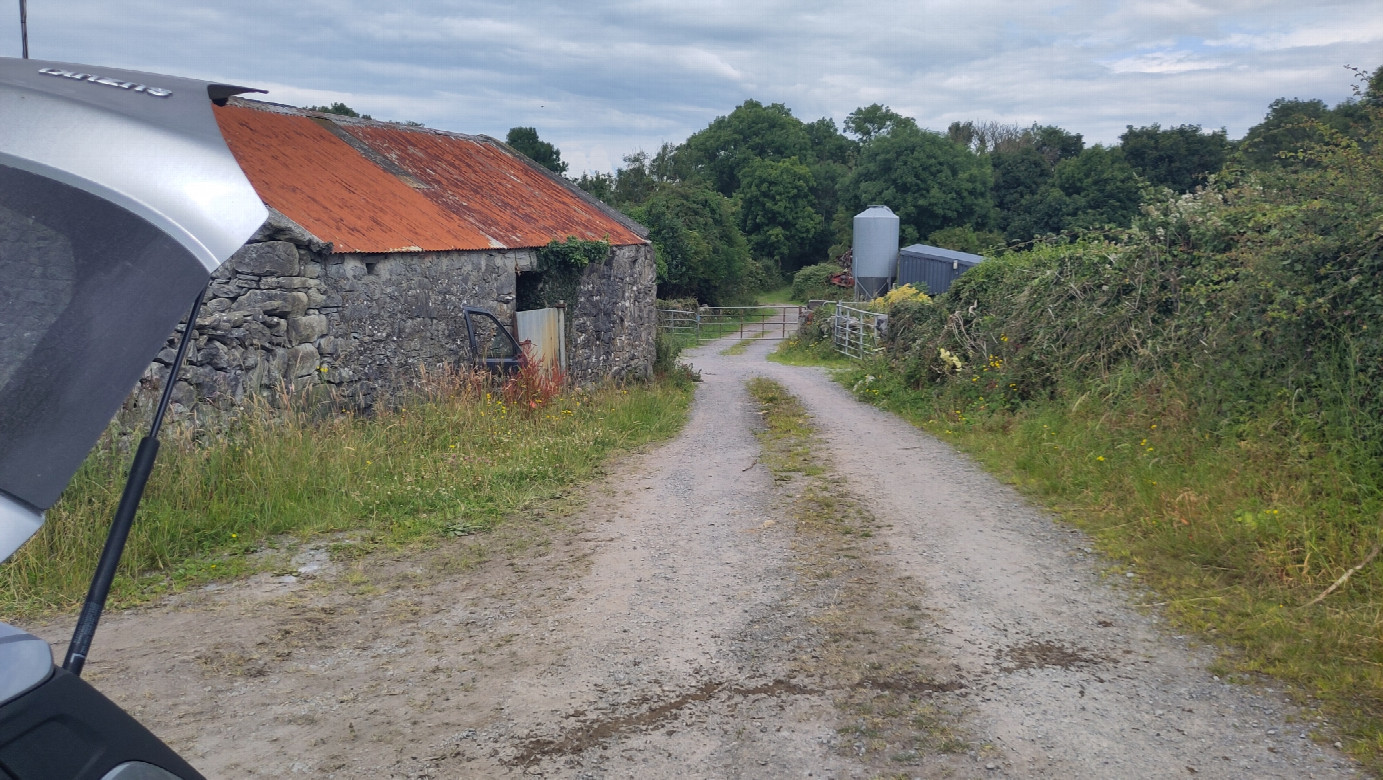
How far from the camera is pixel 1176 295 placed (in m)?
9.37

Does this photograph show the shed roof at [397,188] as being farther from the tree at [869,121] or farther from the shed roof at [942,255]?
the tree at [869,121]

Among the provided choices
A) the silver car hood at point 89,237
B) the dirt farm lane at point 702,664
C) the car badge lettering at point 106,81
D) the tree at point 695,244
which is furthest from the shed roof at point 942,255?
the silver car hood at point 89,237

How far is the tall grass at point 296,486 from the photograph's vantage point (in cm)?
543

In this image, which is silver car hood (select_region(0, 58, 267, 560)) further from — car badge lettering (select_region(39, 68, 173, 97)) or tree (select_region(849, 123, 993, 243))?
tree (select_region(849, 123, 993, 243))

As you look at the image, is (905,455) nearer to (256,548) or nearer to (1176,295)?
(1176,295)

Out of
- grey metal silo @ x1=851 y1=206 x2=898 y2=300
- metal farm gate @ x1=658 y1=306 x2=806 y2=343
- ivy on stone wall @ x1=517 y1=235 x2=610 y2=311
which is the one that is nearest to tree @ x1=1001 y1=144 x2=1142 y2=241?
grey metal silo @ x1=851 y1=206 x2=898 y2=300

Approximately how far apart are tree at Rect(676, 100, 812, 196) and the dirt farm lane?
63.5m

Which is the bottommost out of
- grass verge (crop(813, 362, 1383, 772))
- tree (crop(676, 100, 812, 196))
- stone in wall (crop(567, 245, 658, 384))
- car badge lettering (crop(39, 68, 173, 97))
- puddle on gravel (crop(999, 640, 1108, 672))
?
puddle on gravel (crop(999, 640, 1108, 672))

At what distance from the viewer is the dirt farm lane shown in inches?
139

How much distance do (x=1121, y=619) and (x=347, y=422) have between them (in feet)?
21.3

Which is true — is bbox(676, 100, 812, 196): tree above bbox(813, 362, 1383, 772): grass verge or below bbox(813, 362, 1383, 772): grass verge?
above

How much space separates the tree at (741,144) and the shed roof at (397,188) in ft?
170

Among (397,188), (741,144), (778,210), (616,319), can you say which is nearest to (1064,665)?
(397,188)

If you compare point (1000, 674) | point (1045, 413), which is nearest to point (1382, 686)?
point (1000, 674)
